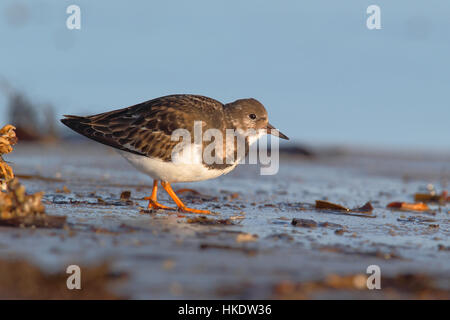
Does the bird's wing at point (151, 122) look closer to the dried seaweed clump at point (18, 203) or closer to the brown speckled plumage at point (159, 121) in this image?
the brown speckled plumage at point (159, 121)

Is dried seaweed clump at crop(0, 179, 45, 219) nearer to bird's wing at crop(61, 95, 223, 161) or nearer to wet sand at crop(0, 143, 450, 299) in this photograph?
wet sand at crop(0, 143, 450, 299)

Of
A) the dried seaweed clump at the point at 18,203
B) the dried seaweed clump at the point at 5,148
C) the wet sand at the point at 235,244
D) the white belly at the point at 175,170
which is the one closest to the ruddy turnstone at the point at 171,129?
the white belly at the point at 175,170

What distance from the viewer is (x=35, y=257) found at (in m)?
3.96

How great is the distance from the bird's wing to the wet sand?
30.3 inches

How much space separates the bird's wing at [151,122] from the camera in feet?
23.0

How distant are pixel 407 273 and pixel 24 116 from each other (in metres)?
15.6

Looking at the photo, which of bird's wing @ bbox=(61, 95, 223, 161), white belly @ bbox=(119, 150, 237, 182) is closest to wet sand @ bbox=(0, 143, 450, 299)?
white belly @ bbox=(119, 150, 237, 182)

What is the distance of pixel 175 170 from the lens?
682cm

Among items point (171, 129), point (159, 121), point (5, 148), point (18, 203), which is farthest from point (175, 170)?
point (18, 203)

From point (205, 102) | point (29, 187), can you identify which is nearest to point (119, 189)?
point (29, 187)

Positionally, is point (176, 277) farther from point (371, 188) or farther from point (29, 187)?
point (371, 188)

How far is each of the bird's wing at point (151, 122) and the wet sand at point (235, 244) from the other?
770mm

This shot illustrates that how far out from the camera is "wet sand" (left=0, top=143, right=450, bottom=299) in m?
3.68

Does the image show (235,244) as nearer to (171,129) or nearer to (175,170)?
(175,170)
